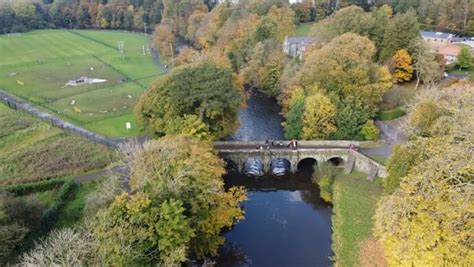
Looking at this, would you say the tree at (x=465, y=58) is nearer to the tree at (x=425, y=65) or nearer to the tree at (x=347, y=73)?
the tree at (x=425, y=65)

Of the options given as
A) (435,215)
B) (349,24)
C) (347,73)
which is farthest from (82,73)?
(435,215)

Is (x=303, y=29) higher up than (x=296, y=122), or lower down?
higher up

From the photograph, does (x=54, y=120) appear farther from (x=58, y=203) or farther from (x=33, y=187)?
(x=58, y=203)

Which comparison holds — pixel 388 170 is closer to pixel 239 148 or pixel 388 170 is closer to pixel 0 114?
pixel 239 148

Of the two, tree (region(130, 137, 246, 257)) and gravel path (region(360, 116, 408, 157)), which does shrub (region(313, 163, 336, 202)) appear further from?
tree (region(130, 137, 246, 257))

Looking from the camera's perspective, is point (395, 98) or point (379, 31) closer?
point (395, 98)

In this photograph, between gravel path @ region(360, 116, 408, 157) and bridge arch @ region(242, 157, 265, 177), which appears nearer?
gravel path @ region(360, 116, 408, 157)

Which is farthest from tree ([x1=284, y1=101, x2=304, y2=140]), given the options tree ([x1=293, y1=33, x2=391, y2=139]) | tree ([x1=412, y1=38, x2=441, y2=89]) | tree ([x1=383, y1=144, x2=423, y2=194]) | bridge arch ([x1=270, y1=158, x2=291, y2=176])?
tree ([x1=412, y1=38, x2=441, y2=89])

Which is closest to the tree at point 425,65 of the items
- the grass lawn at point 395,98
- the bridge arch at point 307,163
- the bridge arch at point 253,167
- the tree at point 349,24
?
the grass lawn at point 395,98
